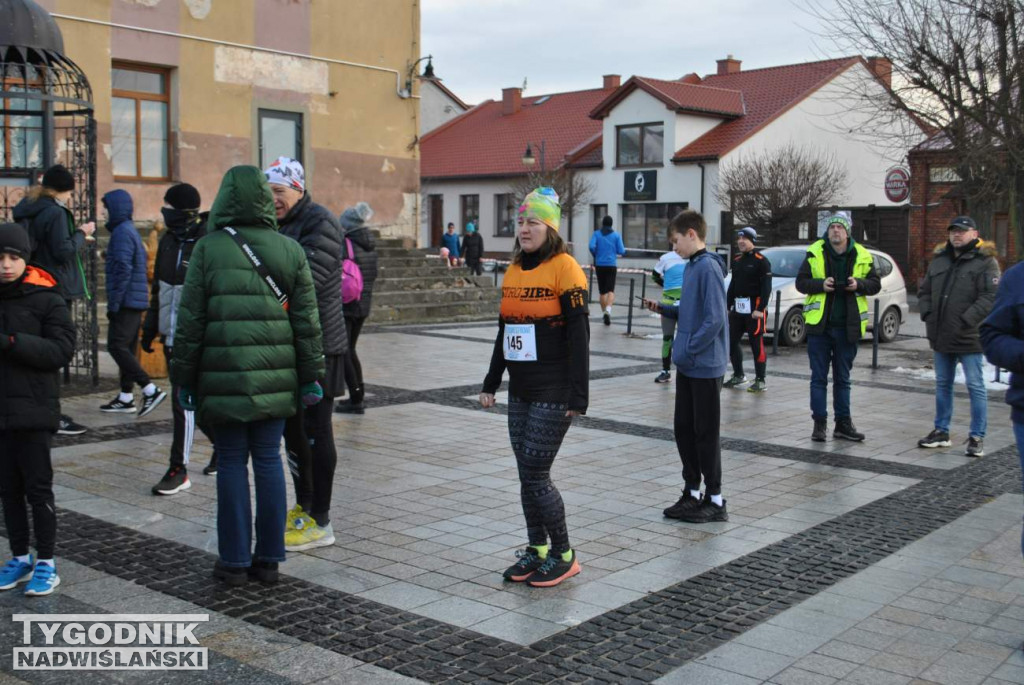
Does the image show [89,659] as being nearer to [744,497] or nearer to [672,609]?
[672,609]

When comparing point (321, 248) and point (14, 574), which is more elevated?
point (321, 248)

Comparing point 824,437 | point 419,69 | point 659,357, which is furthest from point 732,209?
point 824,437

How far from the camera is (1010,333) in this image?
462 cm

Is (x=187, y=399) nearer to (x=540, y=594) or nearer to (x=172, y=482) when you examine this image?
(x=540, y=594)

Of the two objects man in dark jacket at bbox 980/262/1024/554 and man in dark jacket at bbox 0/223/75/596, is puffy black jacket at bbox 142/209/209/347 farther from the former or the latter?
man in dark jacket at bbox 980/262/1024/554

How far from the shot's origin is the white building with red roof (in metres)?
39.6

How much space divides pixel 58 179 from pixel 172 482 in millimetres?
2973

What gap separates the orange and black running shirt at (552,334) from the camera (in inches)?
202

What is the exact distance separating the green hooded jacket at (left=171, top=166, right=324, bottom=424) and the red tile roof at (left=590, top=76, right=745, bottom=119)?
36.0m

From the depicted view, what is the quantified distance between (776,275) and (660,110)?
2382 cm

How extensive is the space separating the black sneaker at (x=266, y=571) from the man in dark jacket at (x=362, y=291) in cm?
412

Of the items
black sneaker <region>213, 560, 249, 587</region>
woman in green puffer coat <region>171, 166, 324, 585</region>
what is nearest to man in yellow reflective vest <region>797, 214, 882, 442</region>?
woman in green puffer coat <region>171, 166, 324, 585</region>

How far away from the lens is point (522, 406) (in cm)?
530

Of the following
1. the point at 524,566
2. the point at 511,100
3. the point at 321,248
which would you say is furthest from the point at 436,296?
the point at 511,100
